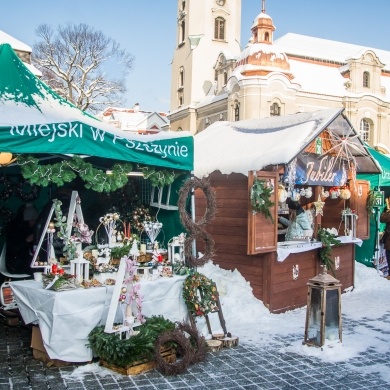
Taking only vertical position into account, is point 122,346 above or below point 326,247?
below

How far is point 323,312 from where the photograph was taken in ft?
20.4

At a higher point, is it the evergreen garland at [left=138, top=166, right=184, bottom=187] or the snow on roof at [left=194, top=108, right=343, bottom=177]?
the snow on roof at [left=194, top=108, right=343, bottom=177]

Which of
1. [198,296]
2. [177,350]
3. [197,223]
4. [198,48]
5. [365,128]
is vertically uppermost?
[198,48]

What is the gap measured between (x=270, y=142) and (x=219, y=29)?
35.6m

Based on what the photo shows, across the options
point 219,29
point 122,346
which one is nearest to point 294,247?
point 122,346

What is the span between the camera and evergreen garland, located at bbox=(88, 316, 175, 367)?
5.33 m

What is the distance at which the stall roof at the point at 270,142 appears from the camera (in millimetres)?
8375

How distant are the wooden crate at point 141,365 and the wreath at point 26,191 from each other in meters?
3.81

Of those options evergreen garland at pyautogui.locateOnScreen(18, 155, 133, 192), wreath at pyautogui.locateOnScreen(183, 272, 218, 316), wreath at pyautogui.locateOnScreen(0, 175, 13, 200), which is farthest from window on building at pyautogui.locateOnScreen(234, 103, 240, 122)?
wreath at pyautogui.locateOnScreen(183, 272, 218, 316)

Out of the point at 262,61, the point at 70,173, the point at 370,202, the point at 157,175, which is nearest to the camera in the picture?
the point at 70,173

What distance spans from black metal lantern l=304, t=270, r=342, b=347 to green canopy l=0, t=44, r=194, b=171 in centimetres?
235

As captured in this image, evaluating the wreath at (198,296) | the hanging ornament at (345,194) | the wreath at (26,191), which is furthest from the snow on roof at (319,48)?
the wreath at (198,296)

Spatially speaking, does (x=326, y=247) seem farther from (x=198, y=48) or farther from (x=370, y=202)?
(x=198, y=48)

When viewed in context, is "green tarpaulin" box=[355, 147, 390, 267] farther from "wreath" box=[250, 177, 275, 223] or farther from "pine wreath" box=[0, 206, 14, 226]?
"pine wreath" box=[0, 206, 14, 226]
